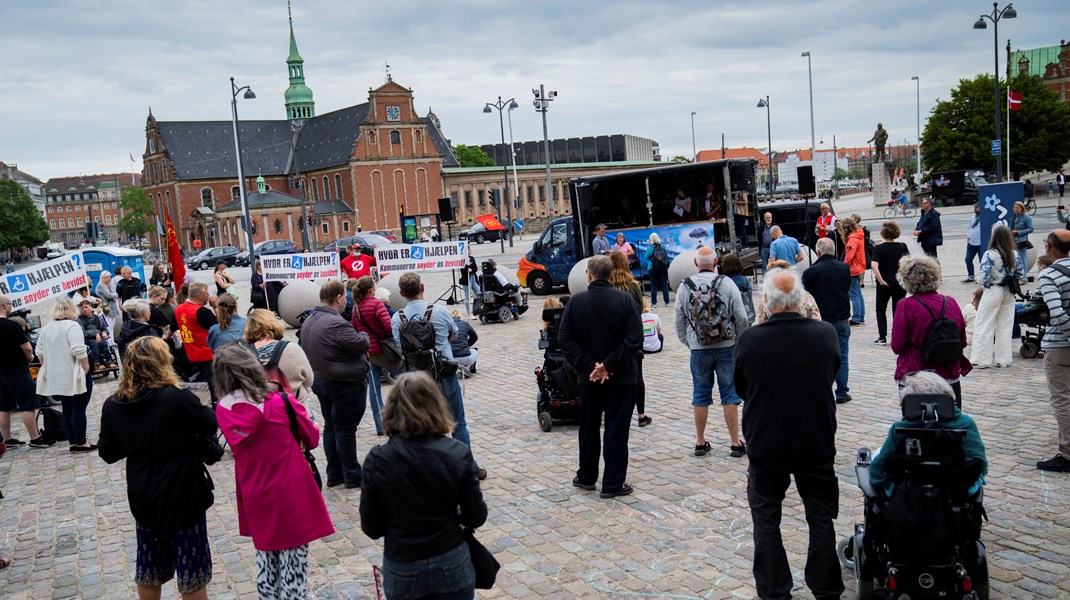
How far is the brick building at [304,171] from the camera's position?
274 ft

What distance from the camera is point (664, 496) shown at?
6785 mm

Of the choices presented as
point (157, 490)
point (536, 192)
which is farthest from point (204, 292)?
point (536, 192)

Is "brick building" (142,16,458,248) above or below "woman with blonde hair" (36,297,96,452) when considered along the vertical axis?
above

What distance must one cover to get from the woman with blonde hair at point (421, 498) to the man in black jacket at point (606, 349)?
117 inches

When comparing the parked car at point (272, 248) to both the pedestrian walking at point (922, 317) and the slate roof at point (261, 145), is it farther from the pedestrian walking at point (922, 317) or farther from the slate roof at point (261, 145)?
the pedestrian walking at point (922, 317)

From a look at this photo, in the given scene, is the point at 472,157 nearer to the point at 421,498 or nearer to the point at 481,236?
the point at 481,236

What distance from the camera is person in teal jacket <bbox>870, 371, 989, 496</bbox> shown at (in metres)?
4.27

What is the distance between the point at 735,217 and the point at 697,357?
1556 centimetres

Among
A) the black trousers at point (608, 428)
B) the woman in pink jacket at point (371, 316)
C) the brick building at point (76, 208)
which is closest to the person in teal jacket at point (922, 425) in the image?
the black trousers at point (608, 428)

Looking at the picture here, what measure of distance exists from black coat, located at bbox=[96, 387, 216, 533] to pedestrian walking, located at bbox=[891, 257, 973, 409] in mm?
4848

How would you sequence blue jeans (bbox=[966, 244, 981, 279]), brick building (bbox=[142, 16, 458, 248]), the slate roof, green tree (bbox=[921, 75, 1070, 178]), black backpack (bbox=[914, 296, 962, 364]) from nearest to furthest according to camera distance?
black backpack (bbox=[914, 296, 962, 364])
blue jeans (bbox=[966, 244, 981, 279])
green tree (bbox=[921, 75, 1070, 178])
brick building (bbox=[142, 16, 458, 248])
the slate roof

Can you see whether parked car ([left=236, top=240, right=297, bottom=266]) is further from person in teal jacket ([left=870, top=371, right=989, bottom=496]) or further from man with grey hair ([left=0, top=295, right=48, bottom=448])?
person in teal jacket ([left=870, top=371, right=989, bottom=496])

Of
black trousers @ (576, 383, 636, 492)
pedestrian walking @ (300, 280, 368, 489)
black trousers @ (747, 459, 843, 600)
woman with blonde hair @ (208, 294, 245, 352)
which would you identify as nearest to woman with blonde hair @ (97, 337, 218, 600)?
pedestrian walking @ (300, 280, 368, 489)

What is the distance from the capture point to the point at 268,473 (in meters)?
4.46
